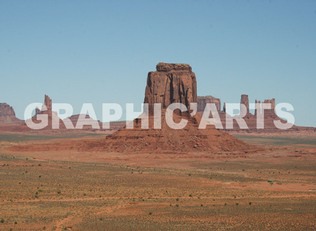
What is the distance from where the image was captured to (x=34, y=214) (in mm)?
29688

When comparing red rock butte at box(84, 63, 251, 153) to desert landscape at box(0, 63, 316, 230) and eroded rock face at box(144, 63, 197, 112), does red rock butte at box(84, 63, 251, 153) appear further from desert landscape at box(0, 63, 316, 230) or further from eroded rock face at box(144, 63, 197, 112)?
desert landscape at box(0, 63, 316, 230)

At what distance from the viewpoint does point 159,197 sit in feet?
123

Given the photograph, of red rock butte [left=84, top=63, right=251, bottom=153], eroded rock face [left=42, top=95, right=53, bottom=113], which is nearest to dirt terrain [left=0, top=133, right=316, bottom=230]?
red rock butte [left=84, top=63, right=251, bottom=153]

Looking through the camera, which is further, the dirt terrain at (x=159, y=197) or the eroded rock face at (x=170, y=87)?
the eroded rock face at (x=170, y=87)

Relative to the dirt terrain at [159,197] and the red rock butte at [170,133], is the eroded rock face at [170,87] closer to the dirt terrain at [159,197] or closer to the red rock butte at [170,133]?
the red rock butte at [170,133]

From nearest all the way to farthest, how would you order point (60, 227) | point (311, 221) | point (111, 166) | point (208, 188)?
point (60, 227), point (311, 221), point (208, 188), point (111, 166)

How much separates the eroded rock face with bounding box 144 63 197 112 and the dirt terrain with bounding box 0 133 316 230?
20245mm

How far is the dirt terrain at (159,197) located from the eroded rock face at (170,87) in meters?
20.2

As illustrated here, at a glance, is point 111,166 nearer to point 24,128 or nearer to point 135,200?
point 135,200

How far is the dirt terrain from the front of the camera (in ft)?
90.9

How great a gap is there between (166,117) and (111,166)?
24.1 metres

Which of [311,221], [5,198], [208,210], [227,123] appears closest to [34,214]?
[5,198]

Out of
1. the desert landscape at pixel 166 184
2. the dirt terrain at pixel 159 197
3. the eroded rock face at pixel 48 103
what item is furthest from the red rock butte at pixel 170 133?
the eroded rock face at pixel 48 103

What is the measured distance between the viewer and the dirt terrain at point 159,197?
27703mm
